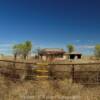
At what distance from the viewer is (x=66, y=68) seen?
22.1 m

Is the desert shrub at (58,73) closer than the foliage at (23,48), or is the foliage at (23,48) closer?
the desert shrub at (58,73)

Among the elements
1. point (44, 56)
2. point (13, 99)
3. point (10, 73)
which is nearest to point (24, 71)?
point (10, 73)

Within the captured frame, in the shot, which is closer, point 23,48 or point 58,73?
point 58,73

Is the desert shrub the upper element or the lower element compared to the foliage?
lower

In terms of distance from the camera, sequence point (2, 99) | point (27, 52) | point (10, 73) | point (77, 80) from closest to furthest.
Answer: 1. point (2, 99)
2. point (77, 80)
3. point (10, 73)
4. point (27, 52)

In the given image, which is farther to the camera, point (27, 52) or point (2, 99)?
point (27, 52)

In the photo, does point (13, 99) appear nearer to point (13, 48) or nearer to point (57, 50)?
point (57, 50)

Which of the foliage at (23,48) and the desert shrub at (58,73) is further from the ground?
the foliage at (23,48)

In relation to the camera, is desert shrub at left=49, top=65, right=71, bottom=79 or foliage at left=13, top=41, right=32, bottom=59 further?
foliage at left=13, top=41, right=32, bottom=59

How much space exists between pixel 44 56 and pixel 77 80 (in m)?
48.8

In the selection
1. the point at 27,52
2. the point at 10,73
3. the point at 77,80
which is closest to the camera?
the point at 77,80

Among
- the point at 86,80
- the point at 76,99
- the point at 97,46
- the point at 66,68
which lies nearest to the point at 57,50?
the point at 97,46

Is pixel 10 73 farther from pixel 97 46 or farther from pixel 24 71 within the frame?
pixel 97 46

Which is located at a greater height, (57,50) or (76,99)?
(57,50)
